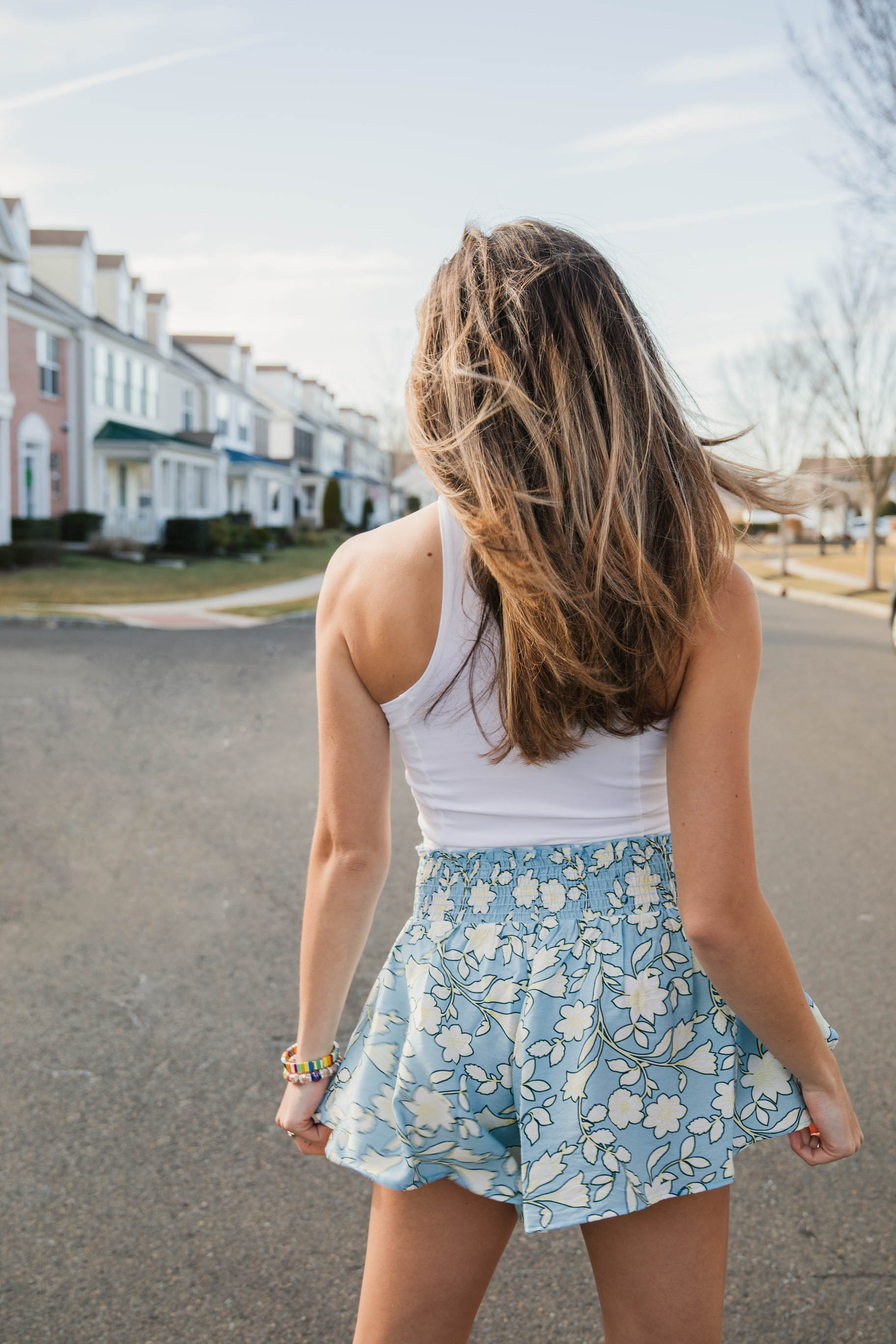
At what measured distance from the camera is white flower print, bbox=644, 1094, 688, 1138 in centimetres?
144

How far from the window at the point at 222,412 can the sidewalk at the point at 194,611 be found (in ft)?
78.3

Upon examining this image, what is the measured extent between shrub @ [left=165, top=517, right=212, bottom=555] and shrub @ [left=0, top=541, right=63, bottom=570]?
20.8 feet

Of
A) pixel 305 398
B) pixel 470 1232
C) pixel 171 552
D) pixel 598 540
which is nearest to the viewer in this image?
pixel 598 540

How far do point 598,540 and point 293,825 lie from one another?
475 centimetres

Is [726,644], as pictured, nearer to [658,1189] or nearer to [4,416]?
[658,1189]

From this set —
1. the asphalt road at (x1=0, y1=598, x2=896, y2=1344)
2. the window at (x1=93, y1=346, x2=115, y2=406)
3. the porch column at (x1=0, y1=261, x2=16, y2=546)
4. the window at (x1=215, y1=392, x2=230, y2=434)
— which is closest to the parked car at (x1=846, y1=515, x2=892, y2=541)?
the window at (x1=215, y1=392, x2=230, y2=434)

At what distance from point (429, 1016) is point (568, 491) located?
2.35ft

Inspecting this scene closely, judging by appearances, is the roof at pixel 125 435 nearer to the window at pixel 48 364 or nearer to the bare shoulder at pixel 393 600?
the window at pixel 48 364

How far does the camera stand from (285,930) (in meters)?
4.43

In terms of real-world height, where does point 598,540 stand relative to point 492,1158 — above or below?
above

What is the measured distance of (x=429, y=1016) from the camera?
1.45 meters

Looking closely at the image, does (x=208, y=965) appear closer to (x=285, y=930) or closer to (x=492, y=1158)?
(x=285, y=930)

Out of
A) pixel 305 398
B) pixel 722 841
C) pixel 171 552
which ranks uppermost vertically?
pixel 305 398

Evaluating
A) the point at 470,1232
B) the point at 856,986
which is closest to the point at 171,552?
the point at 856,986
